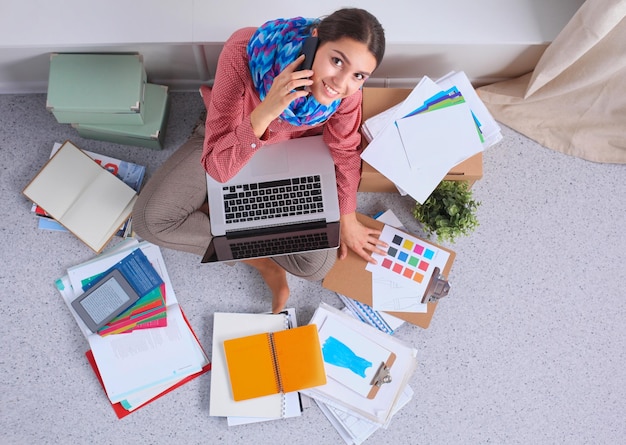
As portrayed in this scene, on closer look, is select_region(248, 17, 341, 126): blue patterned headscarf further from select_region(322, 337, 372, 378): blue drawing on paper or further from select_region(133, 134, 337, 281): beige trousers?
select_region(322, 337, 372, 378): blue drawing on paper

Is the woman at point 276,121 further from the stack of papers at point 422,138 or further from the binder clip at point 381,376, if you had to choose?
the binder clip at point 381,376

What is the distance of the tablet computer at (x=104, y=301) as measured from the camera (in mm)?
1577

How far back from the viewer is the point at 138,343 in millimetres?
1605

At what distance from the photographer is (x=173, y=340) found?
5.31 feet

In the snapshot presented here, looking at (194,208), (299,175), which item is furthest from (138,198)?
(299,175)

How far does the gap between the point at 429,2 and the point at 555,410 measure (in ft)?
3.97

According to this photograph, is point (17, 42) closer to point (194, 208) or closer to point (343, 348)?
point (194, 208)

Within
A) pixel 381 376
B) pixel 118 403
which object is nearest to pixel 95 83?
pixel 118 403

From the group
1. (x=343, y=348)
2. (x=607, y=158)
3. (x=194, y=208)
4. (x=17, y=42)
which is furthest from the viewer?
(x=607, y=158)

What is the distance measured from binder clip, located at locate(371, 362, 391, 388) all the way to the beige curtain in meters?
0.81

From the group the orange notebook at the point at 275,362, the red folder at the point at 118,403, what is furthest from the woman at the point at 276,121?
the red folder at the point at 118,403

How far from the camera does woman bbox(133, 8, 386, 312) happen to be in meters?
0.94

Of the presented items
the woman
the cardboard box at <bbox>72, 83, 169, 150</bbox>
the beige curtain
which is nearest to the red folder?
the woman

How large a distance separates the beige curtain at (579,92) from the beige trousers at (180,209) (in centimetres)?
69
